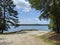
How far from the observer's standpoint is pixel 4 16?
39.9 meters

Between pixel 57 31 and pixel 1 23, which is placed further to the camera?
pixel 1 23

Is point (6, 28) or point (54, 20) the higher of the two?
point (54, 20)

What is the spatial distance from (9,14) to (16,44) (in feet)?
81.0

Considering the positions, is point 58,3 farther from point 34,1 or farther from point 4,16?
point 4,16

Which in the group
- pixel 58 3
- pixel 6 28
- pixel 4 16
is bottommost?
pixel 6 28

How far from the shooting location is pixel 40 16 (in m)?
23.1

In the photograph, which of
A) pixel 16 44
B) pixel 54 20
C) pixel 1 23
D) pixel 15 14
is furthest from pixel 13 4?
pixel 16 44

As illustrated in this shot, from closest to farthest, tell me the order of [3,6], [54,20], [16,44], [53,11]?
[16,44]
[53,11]
[54,20]
[3,6]

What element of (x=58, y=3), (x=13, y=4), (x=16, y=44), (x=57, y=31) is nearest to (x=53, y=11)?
(x=58, y=3)

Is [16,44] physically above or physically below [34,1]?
below

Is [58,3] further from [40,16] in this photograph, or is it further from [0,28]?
[0,28]

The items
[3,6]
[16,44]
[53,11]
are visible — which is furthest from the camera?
[3,6]

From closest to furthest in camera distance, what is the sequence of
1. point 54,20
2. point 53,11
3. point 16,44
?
point 16,44
point 53,11
point 54,20

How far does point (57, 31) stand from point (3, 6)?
18.7 metres
